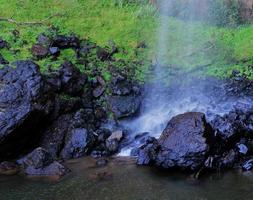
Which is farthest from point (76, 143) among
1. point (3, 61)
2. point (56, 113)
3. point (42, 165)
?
point (3, 61)

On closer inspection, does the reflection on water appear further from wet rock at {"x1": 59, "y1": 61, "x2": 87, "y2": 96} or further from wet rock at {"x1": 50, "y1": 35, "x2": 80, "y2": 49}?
wet rock at {"x1": 50, "y1": 35, "x2": 80, "y2": 49}

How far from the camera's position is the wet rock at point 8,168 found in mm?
14844

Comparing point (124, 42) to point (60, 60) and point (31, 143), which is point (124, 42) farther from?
point (31, 143)

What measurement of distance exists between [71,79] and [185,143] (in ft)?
20.3

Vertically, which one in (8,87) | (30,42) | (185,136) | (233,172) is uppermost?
(30,42)

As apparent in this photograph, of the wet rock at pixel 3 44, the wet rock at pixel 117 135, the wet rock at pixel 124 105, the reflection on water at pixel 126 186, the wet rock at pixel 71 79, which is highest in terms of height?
the wet rock at pixel 3 44

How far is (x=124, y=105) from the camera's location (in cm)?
1872

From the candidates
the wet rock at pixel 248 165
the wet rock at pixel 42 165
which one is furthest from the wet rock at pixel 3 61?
the wet rock at pixel 248 165

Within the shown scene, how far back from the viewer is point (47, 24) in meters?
23.2

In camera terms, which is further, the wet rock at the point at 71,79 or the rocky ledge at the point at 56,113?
the wet rock at the point at 71,79

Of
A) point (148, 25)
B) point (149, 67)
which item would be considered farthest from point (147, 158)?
point (148, 25)

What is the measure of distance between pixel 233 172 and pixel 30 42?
38.8ft

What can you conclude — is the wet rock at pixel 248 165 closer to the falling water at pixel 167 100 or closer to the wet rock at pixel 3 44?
the falling water at pixel 167 100

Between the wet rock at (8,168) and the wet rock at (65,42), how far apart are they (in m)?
7.40
